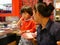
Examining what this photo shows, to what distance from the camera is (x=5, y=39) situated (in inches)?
108

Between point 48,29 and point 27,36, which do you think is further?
point 27,36

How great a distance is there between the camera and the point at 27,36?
2.19 meters

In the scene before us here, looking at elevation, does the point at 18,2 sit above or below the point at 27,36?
above

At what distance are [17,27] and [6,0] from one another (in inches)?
44.3

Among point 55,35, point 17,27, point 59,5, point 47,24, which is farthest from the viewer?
point 59,5

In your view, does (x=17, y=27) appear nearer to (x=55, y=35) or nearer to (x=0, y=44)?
(x=0, y=44)

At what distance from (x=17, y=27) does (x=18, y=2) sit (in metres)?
1.07

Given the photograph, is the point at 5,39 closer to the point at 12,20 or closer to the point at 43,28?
the point at 43,28

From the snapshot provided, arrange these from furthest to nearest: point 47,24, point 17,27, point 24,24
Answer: point 17,27
point 24,24
point 47,24

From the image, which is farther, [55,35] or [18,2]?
[18,2]

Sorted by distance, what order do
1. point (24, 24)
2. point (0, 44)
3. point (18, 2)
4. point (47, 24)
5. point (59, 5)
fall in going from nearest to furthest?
point (47, 24)
point (0, 44)
point (24, 24)
point (59, 5)
point (18, 2)

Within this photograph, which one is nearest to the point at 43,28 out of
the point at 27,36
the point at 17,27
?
the point at 27,36

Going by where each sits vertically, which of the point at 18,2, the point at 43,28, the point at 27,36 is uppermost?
the point at 18,2

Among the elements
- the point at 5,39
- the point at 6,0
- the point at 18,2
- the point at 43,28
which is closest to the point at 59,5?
the point at 18,2
